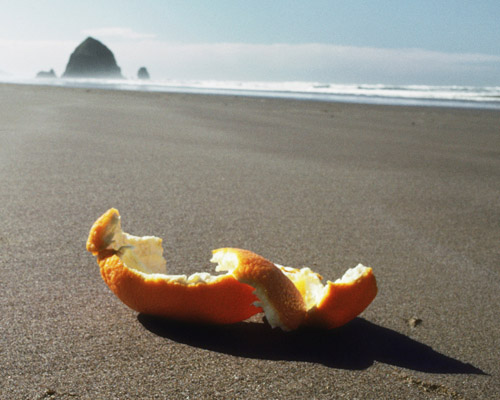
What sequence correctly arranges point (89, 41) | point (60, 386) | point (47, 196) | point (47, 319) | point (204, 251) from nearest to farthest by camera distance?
1. point (60, 386)
2. point (47, 319)
3. point (204, 251)
4. point (47, 196)
5. point (89, 41)

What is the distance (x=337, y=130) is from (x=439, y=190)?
374 centimetres

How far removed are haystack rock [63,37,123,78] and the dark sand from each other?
383 feet

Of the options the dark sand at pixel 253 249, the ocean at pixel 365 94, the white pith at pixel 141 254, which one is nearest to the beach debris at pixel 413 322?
the dark sand at pixel 253 249

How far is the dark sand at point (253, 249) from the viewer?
153 centimetres

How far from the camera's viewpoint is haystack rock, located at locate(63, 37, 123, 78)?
11719 centimetres

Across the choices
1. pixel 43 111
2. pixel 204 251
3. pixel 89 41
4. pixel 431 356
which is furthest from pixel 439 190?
pixel 89 41

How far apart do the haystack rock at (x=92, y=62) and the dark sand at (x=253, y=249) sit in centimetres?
11677

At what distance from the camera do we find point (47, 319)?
179 cm

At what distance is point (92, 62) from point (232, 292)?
126m

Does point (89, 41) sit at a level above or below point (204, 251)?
above

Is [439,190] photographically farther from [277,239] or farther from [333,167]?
[277,239]

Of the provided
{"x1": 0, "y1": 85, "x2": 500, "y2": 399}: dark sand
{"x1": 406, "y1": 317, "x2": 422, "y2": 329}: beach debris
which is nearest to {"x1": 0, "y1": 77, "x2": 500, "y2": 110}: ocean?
{"x1": 0, "y1": 85, "x2": 500, "y2": 399}: dark sand

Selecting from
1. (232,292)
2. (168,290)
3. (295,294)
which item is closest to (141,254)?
(168,290)

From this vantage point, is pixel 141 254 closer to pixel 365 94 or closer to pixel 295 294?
pixel 295 294
